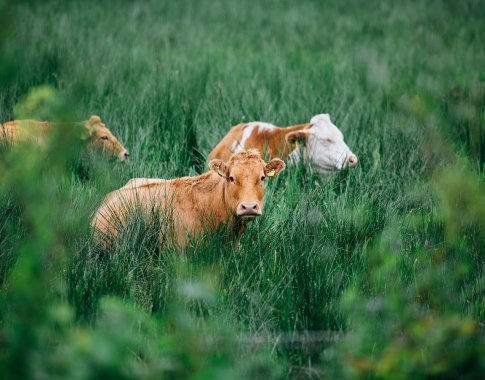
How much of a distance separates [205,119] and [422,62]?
187 inches

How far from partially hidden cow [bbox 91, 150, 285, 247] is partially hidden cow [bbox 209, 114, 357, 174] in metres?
1.35

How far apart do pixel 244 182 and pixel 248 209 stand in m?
0.26

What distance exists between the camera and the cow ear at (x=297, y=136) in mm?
5848

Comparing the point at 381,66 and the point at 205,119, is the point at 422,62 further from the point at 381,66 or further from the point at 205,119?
the point at 205,119

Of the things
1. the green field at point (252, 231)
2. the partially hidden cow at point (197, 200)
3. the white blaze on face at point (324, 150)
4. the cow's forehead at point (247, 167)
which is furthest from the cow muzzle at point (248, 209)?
the white blaze on face at point (324, 150)

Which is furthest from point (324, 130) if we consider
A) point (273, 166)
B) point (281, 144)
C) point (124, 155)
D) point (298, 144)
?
point (124, 155)

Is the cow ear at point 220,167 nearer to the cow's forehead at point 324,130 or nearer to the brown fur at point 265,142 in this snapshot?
the brown fur at point 265,142

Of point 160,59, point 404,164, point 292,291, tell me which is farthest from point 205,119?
point 292,291

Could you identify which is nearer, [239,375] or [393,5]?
[239,375]

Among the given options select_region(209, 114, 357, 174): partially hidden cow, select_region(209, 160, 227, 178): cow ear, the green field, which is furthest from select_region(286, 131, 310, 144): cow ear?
select_region(209, 160, 227, 178): cow ear

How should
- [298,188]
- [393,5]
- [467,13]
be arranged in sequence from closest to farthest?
[298,188], [467,13], [393,5]

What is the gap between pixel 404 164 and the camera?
5.96m

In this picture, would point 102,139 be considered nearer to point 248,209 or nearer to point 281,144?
point 281,144

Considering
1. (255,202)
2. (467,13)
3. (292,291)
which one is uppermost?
(467,13)
